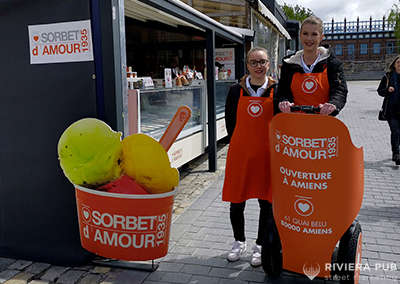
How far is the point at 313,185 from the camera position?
2463 millimetres

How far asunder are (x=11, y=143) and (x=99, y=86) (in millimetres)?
914

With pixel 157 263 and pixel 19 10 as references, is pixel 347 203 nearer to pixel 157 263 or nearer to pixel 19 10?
pixel 157 263

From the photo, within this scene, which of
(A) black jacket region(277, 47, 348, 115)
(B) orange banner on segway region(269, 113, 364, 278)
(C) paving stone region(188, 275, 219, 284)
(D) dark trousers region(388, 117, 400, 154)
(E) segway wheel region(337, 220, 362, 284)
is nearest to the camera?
(B) orange banner on segway region(269, 113, 364, 278)

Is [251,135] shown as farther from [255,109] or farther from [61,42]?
[61,42]

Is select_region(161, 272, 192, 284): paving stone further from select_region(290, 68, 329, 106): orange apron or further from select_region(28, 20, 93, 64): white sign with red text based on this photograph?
select_region(28, 20, 93, 64): white sign with red text

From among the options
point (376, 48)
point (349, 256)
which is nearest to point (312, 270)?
point (349, 256)

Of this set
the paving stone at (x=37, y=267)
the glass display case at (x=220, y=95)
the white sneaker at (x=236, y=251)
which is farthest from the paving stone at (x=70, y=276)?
the glass display case at (x=220, y=95)

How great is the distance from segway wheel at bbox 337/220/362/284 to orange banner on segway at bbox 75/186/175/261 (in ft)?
3.83

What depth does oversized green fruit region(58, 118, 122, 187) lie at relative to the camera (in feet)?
8.10

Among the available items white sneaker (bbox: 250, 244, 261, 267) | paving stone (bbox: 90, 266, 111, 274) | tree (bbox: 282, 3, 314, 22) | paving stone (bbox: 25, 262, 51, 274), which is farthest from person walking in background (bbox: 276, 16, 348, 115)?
tree (bbox: 282, 3, 314, 22)

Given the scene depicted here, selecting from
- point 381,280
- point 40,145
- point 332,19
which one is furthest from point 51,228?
point 332,19

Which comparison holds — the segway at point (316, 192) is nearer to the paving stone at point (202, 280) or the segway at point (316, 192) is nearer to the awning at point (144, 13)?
the paving stone at point (202, 280)

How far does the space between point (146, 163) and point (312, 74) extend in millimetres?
1276

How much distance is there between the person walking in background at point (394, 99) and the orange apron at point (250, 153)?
14.4 ft
